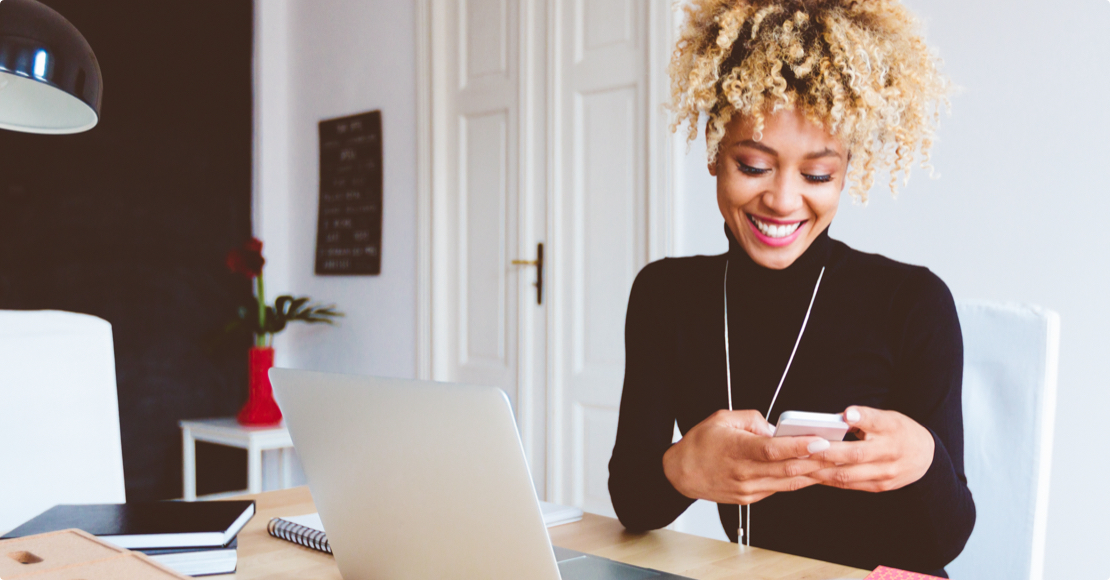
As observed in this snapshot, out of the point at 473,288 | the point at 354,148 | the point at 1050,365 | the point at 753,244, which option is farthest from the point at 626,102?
the point at 1050,365

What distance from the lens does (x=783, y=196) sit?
1.13 metres

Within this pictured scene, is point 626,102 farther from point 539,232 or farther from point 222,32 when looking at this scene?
point 222,32

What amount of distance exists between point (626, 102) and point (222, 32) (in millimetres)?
1963

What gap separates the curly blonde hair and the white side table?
2.33 m

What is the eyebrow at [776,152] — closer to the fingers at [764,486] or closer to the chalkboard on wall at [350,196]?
the fingers at [764,486]

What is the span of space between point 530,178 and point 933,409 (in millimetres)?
2063

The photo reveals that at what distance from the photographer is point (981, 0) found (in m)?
1.95

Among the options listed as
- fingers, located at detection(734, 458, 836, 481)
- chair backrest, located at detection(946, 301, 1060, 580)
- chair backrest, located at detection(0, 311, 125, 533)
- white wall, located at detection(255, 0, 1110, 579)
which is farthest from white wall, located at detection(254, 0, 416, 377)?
fingers, located at detection(734, 458, 836, 481)

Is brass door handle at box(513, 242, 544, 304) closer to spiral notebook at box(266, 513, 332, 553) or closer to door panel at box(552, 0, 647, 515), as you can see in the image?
door panel at box(552, 0, 647, 515)

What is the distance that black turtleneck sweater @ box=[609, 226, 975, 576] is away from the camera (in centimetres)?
110

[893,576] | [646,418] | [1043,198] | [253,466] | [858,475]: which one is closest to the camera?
[893,576]

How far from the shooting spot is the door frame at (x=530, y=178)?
258 centimetres

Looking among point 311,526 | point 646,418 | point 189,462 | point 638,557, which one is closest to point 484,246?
point 189,462

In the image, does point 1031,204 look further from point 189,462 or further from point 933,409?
point 189,462
